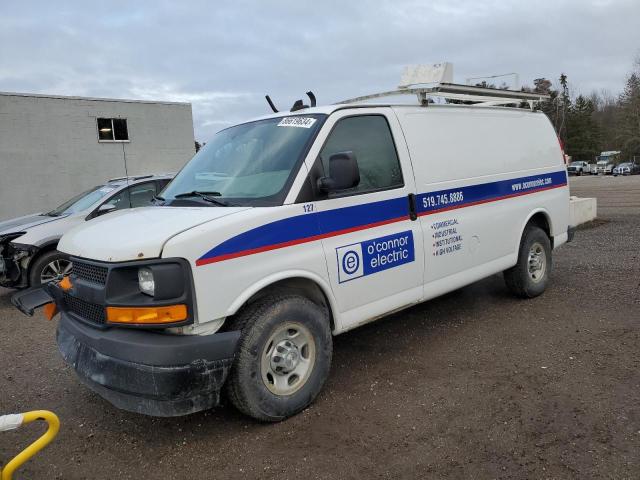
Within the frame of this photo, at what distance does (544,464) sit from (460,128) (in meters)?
3.10

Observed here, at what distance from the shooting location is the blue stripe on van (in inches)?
125

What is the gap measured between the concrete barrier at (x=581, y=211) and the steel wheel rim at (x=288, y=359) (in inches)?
379

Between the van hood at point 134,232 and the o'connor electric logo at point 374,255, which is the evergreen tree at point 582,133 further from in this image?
the van hood at point 134,232

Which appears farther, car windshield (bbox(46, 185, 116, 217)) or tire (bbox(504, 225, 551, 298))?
car windshield (bbox(46, 185, 116, 217))

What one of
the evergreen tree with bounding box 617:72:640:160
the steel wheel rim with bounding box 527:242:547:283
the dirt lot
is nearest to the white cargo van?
the dirt lot

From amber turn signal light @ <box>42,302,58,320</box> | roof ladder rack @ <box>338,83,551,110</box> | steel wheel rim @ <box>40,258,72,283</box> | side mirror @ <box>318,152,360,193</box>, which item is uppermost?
roof ladder rack @ <box>338,83,551,110</box>

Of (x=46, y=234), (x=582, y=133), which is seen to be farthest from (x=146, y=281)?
(x=582, y=133)

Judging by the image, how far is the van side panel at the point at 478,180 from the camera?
14.6 ft

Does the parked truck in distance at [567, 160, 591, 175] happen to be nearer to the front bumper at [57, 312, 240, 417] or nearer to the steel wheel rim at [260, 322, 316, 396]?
the steel wheel rim at [260, 322, 316, 396]

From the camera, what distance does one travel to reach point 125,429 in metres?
3.55

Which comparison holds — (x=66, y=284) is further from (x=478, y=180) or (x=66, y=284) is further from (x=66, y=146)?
(x=66, y=146)

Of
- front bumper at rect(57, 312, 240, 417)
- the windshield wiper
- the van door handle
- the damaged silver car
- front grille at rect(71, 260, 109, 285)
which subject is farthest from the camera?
the damaged silver car

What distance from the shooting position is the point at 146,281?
2.96 metres

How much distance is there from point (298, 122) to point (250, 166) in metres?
0.50
